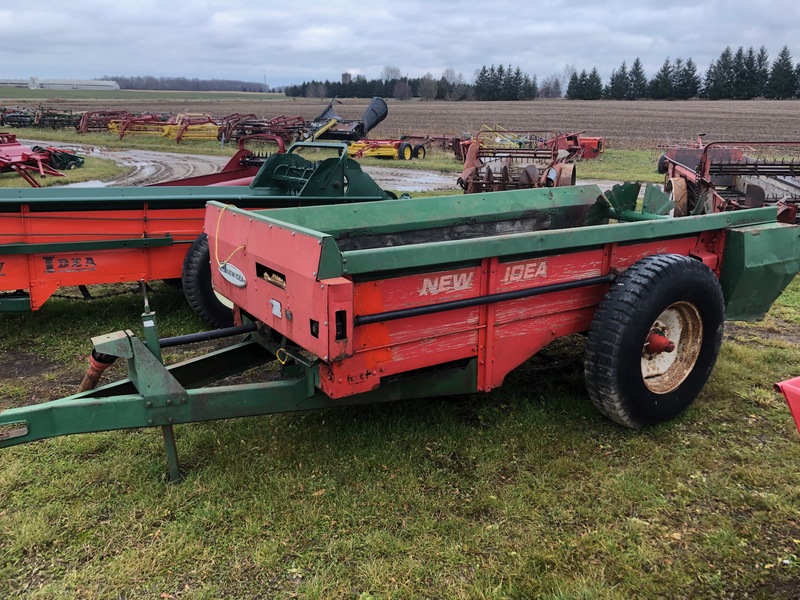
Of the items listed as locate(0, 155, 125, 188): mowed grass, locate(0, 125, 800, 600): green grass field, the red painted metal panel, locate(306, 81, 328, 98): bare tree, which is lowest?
locate(0, 125, 800, 600): green grass field

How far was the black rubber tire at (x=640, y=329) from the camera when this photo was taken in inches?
131

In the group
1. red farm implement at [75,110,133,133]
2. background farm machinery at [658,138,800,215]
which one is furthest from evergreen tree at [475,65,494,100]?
background farm machinery at [658,138,800,215]

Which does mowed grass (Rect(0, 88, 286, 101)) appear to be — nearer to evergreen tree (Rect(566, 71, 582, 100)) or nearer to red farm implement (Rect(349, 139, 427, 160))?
evergreen tree (Rect(566, 71, 582, 100))

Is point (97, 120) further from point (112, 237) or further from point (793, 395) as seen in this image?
point (793, 395)

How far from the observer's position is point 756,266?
13.2 ft

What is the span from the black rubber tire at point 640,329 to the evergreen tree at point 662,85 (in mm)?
86573

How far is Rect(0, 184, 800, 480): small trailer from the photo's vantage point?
2816mm

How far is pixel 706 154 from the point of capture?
824cm

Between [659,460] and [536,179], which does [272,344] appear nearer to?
[659,460]

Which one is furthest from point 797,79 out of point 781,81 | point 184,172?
point 184,172

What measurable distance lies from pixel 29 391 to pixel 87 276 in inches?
48.1

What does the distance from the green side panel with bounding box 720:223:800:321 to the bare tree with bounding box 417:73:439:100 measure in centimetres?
9493

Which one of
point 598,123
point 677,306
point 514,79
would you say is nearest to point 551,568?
point 677,306

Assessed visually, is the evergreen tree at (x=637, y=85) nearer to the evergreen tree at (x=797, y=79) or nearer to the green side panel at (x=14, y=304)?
the evergreen tree at (x=797, y=79)
